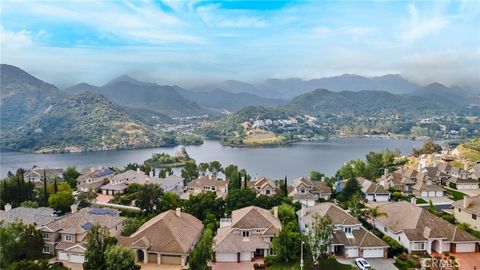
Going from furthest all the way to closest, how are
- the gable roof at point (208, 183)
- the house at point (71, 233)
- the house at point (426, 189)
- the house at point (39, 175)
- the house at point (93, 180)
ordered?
the house at point (39, 175)
the gable roof at point (208, 183)
the house at point (93, 180)
the house at point (426, 189)
the house at point (71, 233)

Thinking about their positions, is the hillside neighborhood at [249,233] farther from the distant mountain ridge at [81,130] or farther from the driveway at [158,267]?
the distant mountain ridge at [81,130]

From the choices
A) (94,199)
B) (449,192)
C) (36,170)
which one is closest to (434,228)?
(449,192)

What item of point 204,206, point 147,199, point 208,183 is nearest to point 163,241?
point 204,206

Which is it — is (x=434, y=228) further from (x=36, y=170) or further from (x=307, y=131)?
(x=307, y=131)

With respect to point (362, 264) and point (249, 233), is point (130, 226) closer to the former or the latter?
point (249, 233)

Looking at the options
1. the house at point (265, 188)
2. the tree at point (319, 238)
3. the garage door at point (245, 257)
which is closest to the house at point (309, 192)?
the house at point (265, 188)

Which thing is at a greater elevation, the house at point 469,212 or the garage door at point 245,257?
the house at point 469,212

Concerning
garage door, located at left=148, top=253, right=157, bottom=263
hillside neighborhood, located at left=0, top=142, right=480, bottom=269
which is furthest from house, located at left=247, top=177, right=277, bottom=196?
garage door, located at left=148, top=253, right=157, bottom=263
